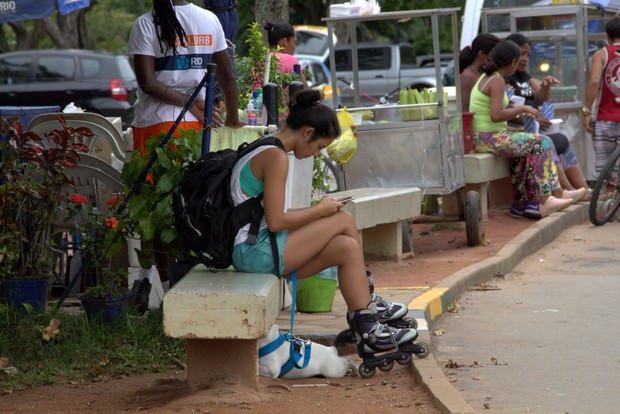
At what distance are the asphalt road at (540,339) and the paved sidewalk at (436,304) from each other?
10cm

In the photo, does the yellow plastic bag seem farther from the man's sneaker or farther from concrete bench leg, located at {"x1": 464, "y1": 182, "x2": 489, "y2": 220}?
the man's sneaker

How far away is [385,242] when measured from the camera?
30.2ft

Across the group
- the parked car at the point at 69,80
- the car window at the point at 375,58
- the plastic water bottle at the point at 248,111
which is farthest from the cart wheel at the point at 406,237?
the car window at the point at 375,58

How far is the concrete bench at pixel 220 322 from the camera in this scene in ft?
15.6

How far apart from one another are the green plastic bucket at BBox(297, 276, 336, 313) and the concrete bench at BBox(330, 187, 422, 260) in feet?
6.31

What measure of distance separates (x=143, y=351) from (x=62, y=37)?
2270cm

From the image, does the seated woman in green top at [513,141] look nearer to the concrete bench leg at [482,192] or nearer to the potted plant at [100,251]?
the concrete bench leg at [482,192]

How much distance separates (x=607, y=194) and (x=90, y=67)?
1055 centimetres

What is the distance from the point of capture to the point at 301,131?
220 inches

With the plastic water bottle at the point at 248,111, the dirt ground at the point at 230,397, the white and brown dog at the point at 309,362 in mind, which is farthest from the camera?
the plastic water bottle at the point at 248,111

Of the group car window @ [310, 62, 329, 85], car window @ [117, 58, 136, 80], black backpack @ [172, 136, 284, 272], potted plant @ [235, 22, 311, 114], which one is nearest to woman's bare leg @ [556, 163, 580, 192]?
potted plant @ [235, 22, 311, 114]

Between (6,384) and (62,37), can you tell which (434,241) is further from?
(62,37)

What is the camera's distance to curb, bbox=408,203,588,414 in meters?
5.08

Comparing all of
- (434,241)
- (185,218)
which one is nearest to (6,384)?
(185,218)
